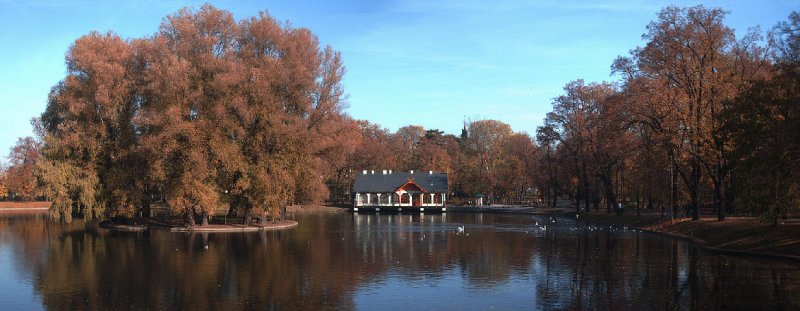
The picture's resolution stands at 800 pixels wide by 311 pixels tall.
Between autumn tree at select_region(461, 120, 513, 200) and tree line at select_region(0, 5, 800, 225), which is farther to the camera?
autumn tree at select_region(461, 120, 513, 200)

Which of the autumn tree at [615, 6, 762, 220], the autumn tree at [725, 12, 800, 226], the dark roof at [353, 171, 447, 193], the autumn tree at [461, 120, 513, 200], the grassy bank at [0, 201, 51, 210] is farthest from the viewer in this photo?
the autumn tree at [461, 120, 513, 200]

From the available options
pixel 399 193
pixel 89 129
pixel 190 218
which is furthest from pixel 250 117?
pixel 399 193

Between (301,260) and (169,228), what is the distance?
27.9 meters

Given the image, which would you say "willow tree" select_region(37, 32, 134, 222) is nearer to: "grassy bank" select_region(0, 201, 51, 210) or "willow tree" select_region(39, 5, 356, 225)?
"willow tree" select_region(39, 5, 356, 225)

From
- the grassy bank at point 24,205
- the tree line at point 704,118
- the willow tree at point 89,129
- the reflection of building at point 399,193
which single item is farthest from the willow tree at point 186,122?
the grassy bank at point 24,205

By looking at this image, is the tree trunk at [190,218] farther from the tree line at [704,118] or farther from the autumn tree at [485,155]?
the autumn tree at [485,155]

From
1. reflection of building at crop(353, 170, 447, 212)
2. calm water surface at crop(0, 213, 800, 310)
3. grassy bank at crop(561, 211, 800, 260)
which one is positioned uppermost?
reflection of building at crop(353, 170, 447, 212)

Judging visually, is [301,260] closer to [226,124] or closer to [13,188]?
[226,124]

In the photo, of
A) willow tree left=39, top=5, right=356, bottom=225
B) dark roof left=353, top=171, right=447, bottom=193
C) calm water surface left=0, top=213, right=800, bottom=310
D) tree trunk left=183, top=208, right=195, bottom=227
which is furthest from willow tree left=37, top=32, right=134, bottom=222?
dark roof left=353, top=171, right=447, bottom=193

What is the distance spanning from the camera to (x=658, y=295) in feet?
77.6

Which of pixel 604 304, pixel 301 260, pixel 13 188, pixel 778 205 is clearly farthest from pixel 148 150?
pixel 13 188

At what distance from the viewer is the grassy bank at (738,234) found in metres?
35.2

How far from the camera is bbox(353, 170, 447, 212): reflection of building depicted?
359 feet

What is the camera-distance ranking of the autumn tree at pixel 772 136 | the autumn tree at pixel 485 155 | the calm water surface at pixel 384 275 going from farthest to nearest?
the autumn tree at pixel 485 155
the autumn tree at pixel 772 136
the calm water surface at pixel 384 275
